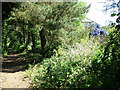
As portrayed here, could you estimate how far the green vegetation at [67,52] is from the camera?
3447 millimetres

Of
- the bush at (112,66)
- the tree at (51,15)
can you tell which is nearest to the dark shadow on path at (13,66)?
the tree at (51,15)

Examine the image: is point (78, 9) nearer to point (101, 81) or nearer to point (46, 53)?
point (46, 53)

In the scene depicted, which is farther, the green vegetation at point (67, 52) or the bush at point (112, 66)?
the green vegetation at point (67, 52)

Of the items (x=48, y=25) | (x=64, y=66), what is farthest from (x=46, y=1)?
(x=64, y=66)

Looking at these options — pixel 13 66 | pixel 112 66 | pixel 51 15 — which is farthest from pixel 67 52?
Result: pixel 13 66

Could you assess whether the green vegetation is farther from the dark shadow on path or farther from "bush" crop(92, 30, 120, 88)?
the dark shadow on path

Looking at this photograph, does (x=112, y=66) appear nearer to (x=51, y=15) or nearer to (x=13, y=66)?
(x=51, y=15)

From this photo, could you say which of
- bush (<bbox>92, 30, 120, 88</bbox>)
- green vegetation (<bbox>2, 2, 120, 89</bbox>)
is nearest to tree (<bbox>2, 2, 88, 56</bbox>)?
green vegetation (<bbox>2, 2, 120, 89</bbox>)

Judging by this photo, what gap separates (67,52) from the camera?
755cm

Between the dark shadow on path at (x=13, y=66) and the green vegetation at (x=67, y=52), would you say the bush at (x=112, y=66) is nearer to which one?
the green vegetation at (x=67, y=52)

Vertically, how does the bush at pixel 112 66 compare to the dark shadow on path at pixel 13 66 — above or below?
above

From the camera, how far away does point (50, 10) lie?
9.25 m

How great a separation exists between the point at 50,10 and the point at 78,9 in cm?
244

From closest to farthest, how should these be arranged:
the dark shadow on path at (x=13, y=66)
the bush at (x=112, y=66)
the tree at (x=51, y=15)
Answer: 1. the bush at (x=112, y=66)
2. the tree at (x=51, y=15)
3. the dark shadow on path at (x=13, y=66)
